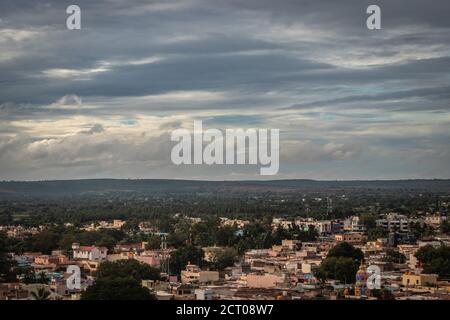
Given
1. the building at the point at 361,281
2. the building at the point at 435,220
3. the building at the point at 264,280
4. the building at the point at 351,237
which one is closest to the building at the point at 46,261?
the building at the point at 264,280

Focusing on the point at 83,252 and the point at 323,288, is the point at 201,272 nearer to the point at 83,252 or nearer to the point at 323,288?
the point at 323,288

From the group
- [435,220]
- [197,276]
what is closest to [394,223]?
[435,220]

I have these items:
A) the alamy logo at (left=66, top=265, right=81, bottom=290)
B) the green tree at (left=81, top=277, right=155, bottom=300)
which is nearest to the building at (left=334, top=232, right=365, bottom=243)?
the alamy logo at (left=66, top=265, right=81, bottom=290)

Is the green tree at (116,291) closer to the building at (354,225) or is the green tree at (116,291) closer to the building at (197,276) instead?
the building at (197,276)

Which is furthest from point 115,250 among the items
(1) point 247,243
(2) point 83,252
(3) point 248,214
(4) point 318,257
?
(3) point 248,214
